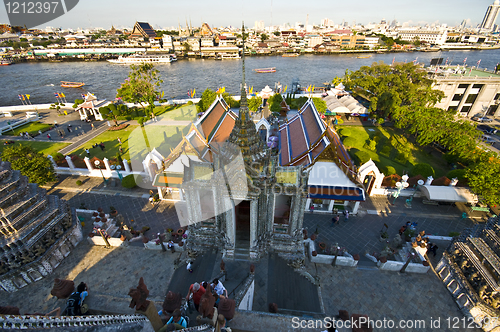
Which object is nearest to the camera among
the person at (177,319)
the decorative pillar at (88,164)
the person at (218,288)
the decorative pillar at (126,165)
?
the person at (177,319)

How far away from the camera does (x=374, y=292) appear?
13.8 m

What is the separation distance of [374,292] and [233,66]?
4084 inches

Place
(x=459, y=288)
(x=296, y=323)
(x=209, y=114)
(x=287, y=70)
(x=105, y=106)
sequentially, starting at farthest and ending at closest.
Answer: (x=287, y=70), (x=105, y=106), (x=209, y=114), (x=459, y=288), (x=296, y=323)

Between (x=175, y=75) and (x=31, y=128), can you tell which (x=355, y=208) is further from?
(x=175, y=75)

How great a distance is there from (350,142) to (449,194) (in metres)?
14.3

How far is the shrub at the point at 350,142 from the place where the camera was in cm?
3303

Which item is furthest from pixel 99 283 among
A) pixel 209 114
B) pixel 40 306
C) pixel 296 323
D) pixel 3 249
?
pixel 209 114

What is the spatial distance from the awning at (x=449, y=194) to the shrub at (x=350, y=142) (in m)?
12.8

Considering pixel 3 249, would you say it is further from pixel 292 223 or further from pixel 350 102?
pixel 350 102

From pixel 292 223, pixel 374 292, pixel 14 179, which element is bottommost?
pixel 374 292

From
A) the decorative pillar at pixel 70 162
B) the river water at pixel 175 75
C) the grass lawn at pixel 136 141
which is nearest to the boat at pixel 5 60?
the river water at pixel 175 75

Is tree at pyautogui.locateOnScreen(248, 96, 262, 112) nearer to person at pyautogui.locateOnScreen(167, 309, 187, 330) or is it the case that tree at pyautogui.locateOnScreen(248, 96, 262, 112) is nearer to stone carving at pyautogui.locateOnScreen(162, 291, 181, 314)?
stone carving at pyautogui.locateOnScreen(162, 291, 181, 314)

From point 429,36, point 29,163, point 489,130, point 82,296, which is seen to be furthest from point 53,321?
point 429,36

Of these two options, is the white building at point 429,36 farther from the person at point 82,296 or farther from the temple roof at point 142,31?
the person at point 82,296
